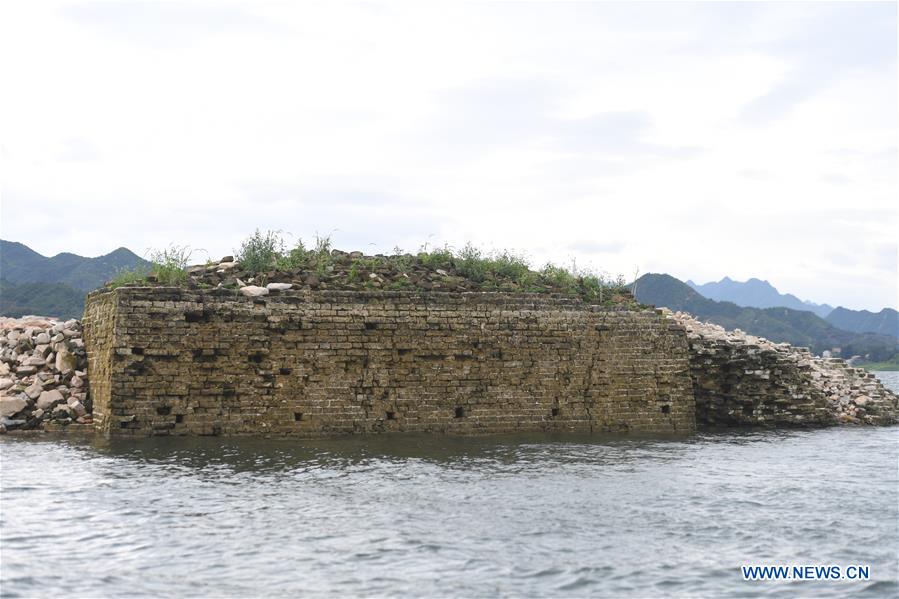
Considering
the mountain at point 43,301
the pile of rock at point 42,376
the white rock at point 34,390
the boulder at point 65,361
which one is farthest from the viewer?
the mountain at point 43,301

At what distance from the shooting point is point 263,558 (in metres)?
7.98

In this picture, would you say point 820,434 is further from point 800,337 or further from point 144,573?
point 800,337

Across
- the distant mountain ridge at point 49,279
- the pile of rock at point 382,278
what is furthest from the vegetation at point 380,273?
the distant mountain ridge at point 49,279

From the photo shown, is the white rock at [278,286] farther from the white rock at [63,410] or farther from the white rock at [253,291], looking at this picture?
the white rock at [63,410]

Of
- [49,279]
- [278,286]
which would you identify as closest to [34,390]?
[278,286]

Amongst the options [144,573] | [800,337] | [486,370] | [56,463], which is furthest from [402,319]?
[800,337]

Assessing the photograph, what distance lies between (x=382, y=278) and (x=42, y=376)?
645 cm

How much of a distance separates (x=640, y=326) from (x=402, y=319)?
474cm

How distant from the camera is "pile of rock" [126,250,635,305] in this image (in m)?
15.9

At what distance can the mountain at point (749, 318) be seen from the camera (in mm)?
95562

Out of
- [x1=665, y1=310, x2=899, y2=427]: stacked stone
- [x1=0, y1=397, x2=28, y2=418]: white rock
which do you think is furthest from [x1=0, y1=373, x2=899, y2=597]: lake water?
[x1=665, y1=310, x2=899, y2=427]: stacked stone

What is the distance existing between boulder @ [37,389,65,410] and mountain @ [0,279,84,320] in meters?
19.5

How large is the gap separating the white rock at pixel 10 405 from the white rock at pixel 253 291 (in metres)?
4.38

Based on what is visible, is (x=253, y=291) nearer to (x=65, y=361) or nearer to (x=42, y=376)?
(x=65, y=361)
